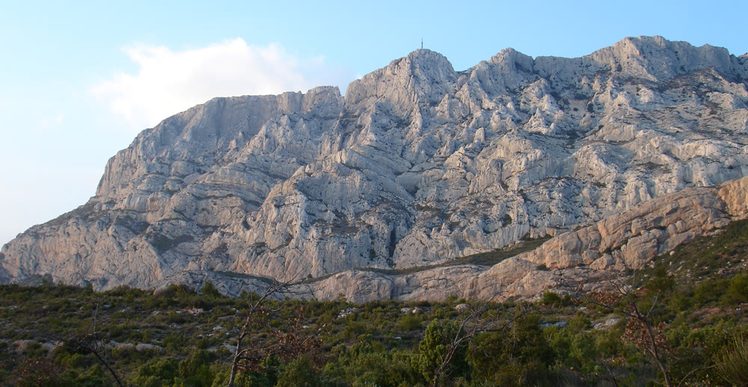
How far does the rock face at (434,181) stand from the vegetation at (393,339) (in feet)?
63.2

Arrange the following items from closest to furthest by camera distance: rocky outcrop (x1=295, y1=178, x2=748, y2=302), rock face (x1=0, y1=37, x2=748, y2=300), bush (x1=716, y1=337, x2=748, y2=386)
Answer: bush (x1=716, y1=337, x2=748, y2=386) < rocky outcrop (x1=295, y1=178, x2=748, y2=302) < rock face (x1=0, y1=37, x2=748, y2=300)

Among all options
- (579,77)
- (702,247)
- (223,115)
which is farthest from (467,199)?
(223,115)

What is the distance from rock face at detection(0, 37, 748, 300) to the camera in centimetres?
6078

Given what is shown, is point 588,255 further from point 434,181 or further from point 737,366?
point 737,366

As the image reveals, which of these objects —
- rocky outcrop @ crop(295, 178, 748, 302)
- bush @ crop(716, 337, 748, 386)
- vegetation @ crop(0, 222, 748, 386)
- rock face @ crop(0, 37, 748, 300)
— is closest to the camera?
bush @ crop(716, 337, 748, 386)

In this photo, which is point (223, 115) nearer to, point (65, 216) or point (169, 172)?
point (169, 172)

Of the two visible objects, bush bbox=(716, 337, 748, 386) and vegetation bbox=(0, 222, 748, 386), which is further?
vegetation bbox=(0, 222, 748, 386)

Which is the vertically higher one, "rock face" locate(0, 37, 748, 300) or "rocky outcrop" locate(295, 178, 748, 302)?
"rock face" locate(0, 37, 748, 300)

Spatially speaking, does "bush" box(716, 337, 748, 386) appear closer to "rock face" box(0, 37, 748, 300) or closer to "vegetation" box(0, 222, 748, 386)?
"vegetation" box(0, 222, 748, 386)

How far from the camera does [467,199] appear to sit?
75750mm

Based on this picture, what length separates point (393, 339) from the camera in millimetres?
26609

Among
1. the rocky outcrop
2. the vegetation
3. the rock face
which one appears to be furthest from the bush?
the rock face

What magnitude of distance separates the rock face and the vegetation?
19.3 m

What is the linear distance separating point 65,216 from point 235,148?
3535 cm
